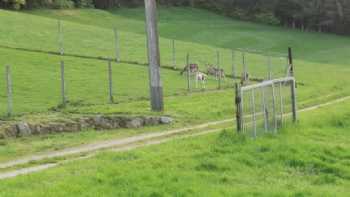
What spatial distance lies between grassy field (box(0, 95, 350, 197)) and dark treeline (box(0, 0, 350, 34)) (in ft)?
221

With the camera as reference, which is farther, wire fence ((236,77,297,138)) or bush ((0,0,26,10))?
bush ((0,0,26,10))

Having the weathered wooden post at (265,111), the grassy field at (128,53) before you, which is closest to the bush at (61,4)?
the grassy field at (128,53)

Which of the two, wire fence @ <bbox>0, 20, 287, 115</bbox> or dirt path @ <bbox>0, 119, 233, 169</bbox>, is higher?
wire fence @ <bbox>0, 20, 287, 115</bbox>

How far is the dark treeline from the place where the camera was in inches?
3458

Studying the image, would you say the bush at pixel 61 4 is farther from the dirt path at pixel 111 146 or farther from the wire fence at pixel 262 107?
the wire fence at pixel 262 107

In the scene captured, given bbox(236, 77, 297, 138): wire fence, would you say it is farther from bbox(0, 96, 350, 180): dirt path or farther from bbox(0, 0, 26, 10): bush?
bbox(0, 0, 26, 10): bush

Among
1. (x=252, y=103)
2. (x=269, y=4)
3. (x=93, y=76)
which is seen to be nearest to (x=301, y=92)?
(x=93, y=76)

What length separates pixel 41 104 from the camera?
2358cm

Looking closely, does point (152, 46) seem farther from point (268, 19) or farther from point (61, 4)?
point (268, 19)

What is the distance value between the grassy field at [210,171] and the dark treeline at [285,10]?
6747 cm

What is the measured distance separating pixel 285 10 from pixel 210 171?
81.8 meters

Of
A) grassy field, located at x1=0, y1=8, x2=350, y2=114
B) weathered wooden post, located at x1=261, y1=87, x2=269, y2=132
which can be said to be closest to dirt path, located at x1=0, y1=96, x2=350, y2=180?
weathered wooden post, located at x1=261, y1=87, x2=269, y2=132

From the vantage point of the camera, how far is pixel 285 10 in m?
92.8

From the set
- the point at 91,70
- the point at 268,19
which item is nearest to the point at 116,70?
the point at 91,70
